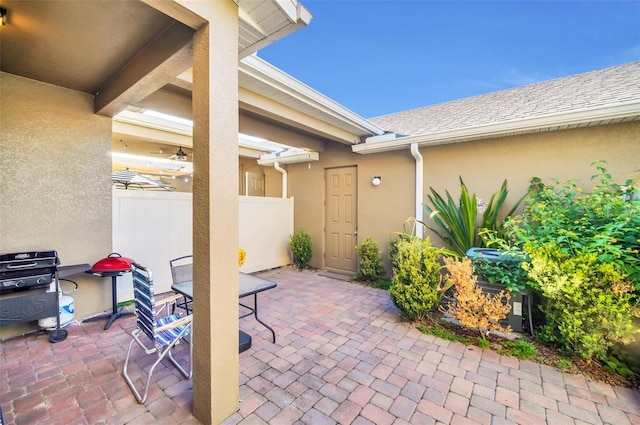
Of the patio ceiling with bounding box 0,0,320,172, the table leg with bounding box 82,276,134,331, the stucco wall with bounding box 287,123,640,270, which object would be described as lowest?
the table leg with bounding box 82,276,134,331

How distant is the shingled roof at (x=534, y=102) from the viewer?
12.1ft

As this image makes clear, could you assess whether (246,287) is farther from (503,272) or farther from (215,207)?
(503,272)

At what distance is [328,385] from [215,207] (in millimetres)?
1766

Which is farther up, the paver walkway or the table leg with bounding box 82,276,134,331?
the table leg with bounding box 82,276,134,331

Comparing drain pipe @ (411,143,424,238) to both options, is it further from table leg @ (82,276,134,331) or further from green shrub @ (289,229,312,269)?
table leg @ (82,276,134,331)

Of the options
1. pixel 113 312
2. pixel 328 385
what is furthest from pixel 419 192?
pixel 113 312

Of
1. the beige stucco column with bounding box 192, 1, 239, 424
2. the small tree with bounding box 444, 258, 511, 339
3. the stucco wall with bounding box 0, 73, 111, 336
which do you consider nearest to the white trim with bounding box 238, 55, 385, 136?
the beige stucco column with bounding box 192, 1, 239, 424

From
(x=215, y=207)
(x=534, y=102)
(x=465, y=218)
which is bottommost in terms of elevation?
(x=465, y=218)

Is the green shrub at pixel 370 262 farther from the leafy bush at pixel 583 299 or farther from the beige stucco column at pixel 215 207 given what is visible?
the beige stucco column at pixel 215 207

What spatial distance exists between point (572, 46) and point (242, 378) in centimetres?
989

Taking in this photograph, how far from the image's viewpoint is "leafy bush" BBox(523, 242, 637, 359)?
2.40m

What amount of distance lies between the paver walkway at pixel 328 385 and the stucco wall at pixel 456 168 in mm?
2665

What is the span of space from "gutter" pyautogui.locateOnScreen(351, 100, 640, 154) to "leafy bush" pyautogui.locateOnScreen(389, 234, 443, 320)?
197 cm

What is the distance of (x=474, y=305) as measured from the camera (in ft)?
9.78
